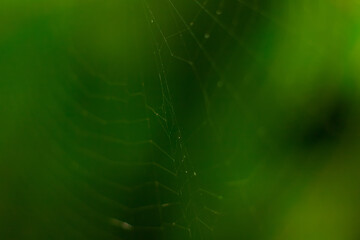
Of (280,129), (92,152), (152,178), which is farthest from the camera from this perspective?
(92,152)

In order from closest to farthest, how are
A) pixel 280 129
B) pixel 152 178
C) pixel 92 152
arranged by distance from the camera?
pixel 280 129, pixel 152 178, pixel 92 152

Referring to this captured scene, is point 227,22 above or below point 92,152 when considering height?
above

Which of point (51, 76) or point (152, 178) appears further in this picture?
point (51, 76)

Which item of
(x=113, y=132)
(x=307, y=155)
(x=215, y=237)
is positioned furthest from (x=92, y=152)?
(x=307, y=155)

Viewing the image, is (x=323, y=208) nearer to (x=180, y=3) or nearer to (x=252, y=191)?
(x=252, y=191)
